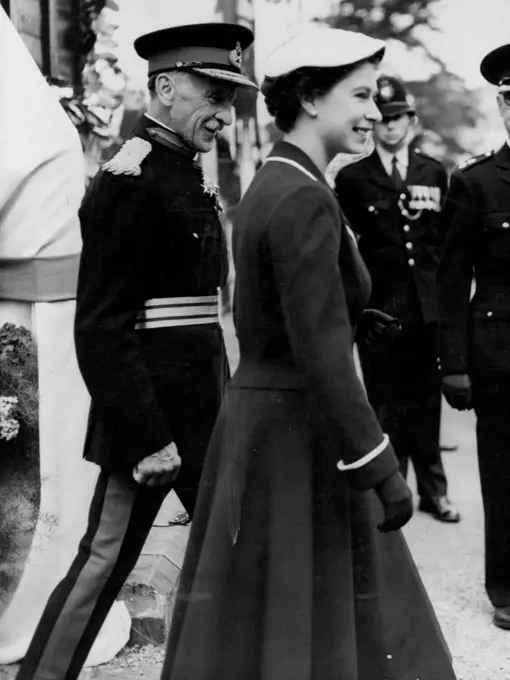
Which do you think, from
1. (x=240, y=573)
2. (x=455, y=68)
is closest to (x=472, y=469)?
(x=455, y=68)

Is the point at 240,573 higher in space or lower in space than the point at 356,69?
lower

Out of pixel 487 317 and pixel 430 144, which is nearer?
pixel 487 317

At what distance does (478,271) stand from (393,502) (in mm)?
1622

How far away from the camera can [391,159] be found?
15.5ft

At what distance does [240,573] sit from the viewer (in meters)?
2.35

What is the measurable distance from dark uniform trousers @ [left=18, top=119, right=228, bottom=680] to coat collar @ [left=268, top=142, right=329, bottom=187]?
42cm

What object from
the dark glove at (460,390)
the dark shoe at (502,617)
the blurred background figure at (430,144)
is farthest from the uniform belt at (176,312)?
the blurred background figure at (430,144)

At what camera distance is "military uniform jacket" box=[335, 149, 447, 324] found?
4629 millimetres

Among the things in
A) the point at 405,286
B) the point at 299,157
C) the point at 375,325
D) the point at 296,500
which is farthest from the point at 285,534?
the point at 405,286

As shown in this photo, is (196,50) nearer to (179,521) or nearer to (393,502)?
(393,502)

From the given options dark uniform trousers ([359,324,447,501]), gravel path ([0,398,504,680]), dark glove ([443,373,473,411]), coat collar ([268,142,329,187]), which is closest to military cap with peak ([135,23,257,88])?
coat collar ([268,142,329,187])

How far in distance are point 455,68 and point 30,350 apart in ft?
7.85

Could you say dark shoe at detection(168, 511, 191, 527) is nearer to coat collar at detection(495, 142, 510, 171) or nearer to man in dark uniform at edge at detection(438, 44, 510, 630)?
man in dark uniform at edge at detection(438, 44, 510, 630)

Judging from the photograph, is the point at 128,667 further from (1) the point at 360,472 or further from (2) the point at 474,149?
(2) the point at 474,149
